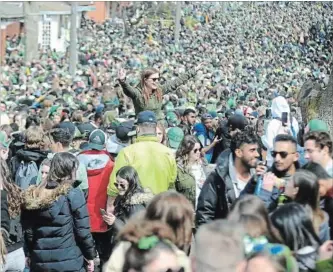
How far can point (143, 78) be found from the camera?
9766mm

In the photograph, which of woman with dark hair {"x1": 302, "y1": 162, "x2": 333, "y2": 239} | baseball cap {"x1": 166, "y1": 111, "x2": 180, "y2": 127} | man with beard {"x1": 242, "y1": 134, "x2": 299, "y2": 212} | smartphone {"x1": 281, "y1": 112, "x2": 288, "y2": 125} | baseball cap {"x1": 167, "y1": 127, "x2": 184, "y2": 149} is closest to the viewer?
woman with dark hair {"x1": 302, "y1": 162, "x2": 333, "y2": 239}

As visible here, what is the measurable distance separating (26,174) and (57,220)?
142 cm

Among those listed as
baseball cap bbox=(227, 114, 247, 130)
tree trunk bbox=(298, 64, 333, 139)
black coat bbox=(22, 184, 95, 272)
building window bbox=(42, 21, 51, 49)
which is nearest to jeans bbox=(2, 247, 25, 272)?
black coat bbox=(22, 184, 95, 272)

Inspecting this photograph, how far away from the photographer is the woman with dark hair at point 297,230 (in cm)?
491

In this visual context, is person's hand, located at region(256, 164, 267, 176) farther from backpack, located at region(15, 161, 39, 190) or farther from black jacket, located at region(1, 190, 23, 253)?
backpack, located at region(15, 161, 39, 190)

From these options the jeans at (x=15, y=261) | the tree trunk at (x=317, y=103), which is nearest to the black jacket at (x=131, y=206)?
the jeans at (x=15, y=261)

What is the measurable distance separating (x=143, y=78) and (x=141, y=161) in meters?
2.62

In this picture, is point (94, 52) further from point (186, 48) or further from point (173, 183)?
point (173, 183)

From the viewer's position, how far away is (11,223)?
6.50 metres

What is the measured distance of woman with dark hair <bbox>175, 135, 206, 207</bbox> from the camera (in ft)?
25.0

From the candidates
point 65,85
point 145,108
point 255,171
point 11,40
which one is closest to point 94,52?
point 11,40

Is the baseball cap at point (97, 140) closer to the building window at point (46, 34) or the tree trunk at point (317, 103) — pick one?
the tree trunk at point (317, 103)

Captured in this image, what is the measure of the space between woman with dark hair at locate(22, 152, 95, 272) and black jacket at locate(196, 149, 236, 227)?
1.10 meters

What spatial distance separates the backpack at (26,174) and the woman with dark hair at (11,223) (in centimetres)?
130
